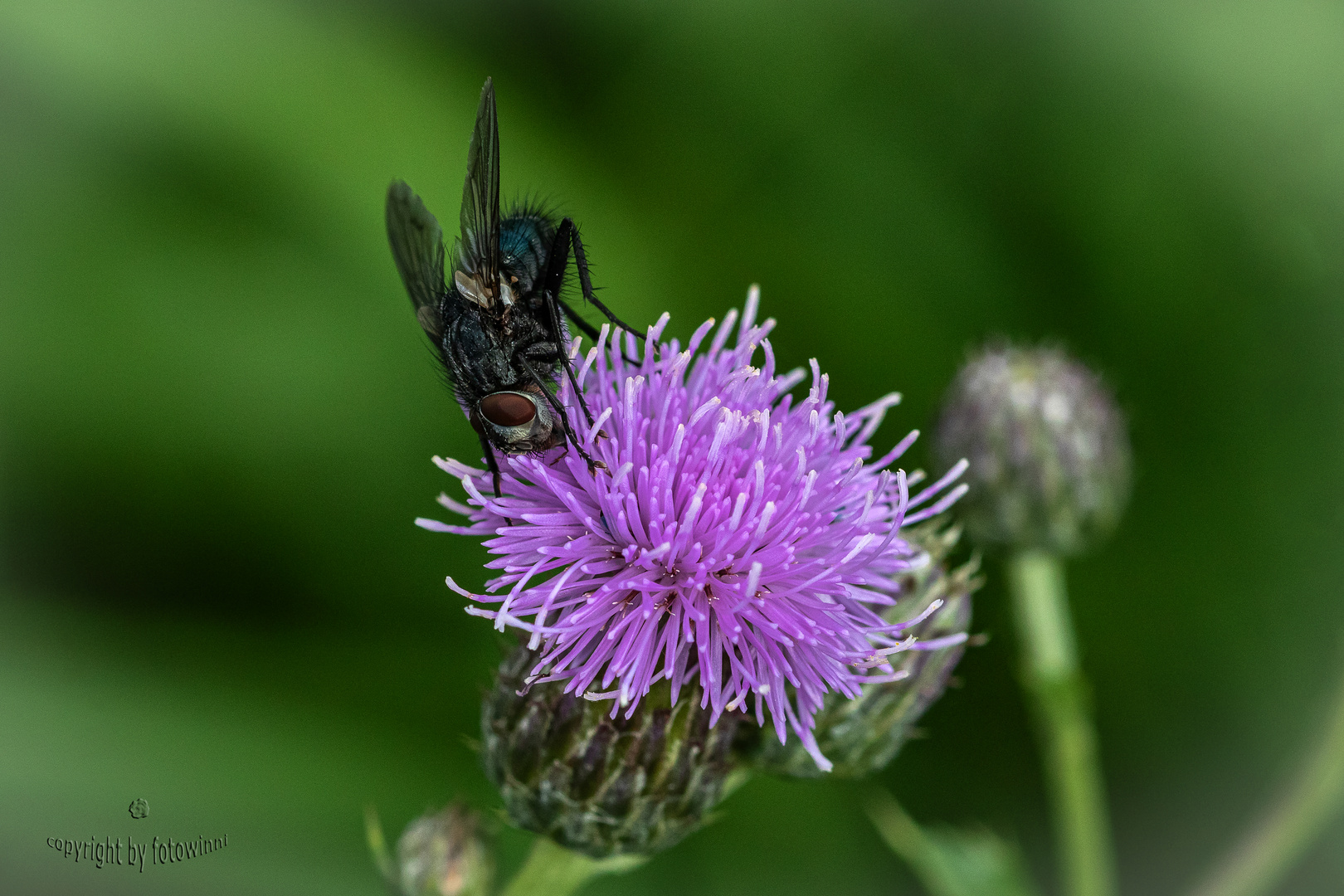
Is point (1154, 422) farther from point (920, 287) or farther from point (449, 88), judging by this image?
point (449, 88)

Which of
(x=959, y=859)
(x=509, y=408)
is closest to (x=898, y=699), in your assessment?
(x=959, y=859)

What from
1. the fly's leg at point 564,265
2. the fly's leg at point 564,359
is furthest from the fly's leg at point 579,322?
the fly's leg at point 564,359

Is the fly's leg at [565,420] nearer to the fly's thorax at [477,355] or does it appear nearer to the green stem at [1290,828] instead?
the fly's thorax at [477,355]

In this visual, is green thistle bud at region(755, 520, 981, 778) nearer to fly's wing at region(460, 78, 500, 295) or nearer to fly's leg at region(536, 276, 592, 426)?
fly's leg at region(536, 276, 592, 426)

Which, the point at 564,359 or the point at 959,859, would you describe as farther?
the point at 959,859

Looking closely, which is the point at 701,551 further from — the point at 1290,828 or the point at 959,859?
the point at 1290,828

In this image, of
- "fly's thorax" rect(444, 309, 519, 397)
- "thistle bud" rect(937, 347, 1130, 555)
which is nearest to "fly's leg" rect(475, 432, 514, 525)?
"fly's thorax" rect(444, 309, 519, 397)
